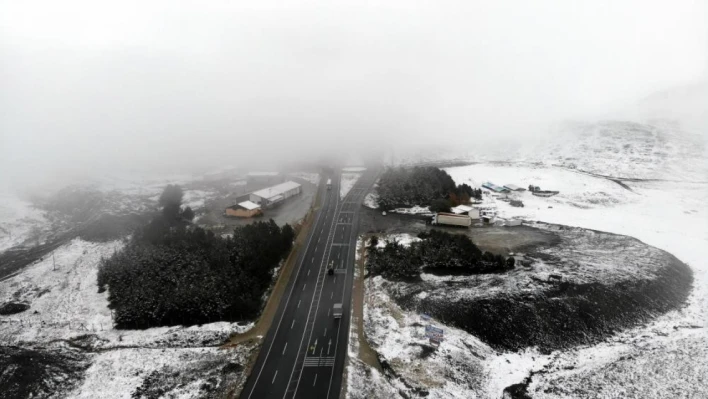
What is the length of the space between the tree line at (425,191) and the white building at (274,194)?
2193 centimetres

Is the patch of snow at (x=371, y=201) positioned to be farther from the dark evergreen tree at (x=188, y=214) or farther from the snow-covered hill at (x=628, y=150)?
the snow-covered hill at (x=628, y=150)

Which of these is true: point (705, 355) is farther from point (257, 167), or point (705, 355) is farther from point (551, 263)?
point (257, 167)

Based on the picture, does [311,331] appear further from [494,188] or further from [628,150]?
[628,150]

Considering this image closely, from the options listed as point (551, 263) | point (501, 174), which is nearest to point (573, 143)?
point (501, 174)

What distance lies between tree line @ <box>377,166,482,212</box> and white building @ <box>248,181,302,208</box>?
2193cm

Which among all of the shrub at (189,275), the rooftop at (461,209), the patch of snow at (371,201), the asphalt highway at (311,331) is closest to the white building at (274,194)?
the patch of snow at (371,201)

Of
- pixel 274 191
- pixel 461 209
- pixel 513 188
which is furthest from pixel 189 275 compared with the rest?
pixel 513 188

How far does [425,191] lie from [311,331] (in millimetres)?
57250

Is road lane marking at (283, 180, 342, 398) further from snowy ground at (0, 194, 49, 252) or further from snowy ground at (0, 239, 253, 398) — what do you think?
snowy ground at (0, 194, 49, 252)

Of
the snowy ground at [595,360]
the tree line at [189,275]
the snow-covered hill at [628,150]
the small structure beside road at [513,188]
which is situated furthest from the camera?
the snow-covered hill at [628,150]

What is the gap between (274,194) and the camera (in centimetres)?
9081

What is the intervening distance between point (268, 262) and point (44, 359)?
26529 mm

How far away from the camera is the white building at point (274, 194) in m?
87.4

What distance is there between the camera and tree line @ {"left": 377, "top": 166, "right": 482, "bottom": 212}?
87.4m
